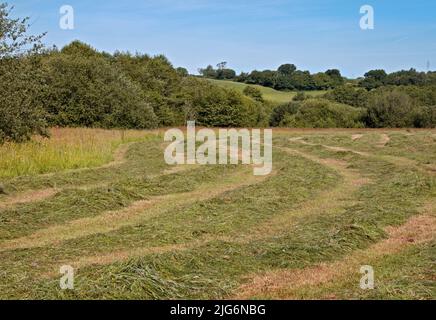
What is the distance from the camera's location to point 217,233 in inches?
351

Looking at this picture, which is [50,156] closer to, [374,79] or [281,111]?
[281,111]

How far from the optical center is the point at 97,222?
10.1 m

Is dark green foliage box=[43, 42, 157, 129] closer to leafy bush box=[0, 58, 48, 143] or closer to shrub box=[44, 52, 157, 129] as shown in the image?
shrub box=[44, 52, 157, 129]

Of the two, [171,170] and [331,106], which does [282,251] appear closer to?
[171,170]

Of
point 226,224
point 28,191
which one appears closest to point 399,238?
point 226,224

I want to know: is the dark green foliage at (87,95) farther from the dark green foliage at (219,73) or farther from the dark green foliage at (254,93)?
the dark green foliage at (219,73)

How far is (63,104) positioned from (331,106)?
32.0 meters

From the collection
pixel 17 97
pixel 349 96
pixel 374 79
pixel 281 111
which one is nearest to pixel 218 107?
pixel 281 111

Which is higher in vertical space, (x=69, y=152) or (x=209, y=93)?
(x=209, y=93)

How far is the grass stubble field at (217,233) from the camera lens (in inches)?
235

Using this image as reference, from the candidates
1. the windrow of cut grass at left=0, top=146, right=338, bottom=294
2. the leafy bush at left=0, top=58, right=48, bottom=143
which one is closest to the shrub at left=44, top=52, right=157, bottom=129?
the leafy bush at left=0, top=58, right=48, bottom=143

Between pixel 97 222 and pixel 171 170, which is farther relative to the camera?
pixel 171 170

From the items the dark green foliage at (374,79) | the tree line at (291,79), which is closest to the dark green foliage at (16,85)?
the dark green foliage at (374,79)

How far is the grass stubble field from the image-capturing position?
235 inches
